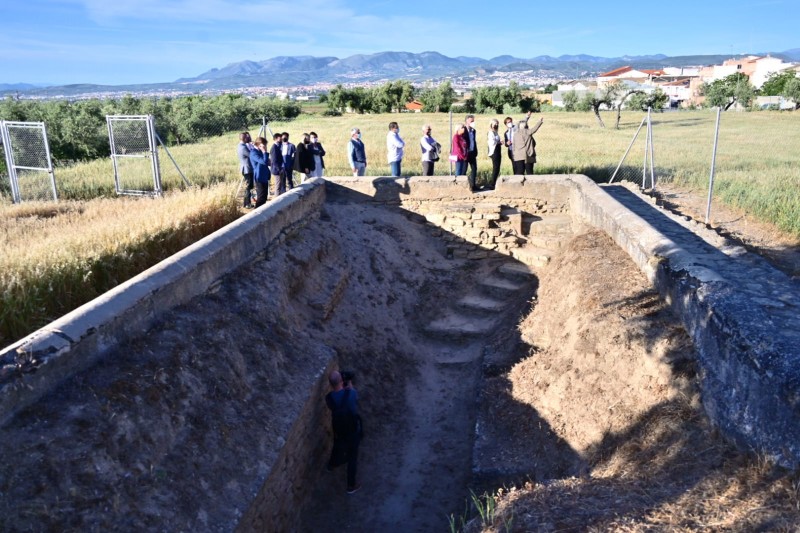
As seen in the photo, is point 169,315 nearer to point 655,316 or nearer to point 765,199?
point 655,316

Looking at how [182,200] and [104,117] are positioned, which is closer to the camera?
[182,200]

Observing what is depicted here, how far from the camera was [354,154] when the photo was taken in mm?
13250

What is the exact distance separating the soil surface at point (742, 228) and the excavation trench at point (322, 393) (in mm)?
3044

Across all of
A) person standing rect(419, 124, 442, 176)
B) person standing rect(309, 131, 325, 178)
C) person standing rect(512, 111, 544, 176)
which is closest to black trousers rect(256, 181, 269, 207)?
person standing rect(309, 131, 325, 178)

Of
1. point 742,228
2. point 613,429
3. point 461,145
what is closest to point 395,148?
point 461,145

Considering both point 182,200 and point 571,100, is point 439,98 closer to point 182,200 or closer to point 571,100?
point 571,100

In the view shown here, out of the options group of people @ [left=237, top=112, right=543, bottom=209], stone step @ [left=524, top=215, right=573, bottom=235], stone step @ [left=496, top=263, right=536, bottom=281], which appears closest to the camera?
stone step @ [left=496, top=263, right=536, bottom=281]

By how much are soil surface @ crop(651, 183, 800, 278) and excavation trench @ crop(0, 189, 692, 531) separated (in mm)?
3044

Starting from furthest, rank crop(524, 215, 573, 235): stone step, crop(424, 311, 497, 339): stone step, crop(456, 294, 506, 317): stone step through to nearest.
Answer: crop(524, 215, 573, 235): stone step, crop(456, 294, 506, 317): stone step, crop(424, 311, 497, 339): stone step

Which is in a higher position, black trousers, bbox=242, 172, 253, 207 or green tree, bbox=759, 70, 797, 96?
green tree, bbox=759, 70, 797, 96

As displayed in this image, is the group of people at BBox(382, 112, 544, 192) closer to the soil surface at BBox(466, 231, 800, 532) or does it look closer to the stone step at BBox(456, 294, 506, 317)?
the stone step at BBox(456, 294, 506, 317)

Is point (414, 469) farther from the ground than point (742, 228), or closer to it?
closer to it

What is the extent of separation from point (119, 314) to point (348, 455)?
2.85 meters

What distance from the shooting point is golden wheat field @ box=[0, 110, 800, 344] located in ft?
20.3
